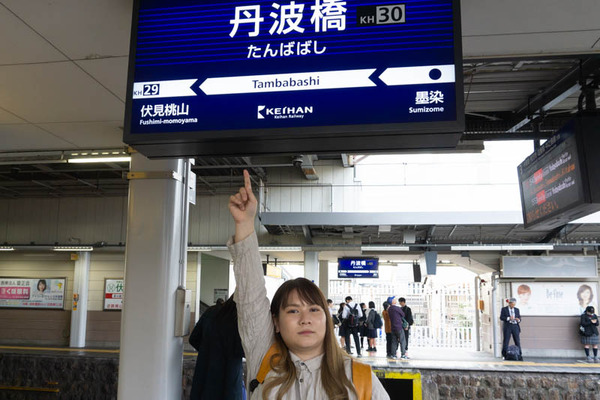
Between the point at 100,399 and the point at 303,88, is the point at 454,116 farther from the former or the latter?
the point at 100,399

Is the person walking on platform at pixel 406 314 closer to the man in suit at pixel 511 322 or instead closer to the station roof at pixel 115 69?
the man in suit at pixel 511 322

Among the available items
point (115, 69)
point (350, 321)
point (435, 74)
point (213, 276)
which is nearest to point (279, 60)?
point (435, 74)

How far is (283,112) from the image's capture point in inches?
87.9

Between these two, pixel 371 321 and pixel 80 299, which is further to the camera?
pixel 80 299

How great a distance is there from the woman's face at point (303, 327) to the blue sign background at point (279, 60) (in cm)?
79

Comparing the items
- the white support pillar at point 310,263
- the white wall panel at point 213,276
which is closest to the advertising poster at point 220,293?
the white wall panel at point 213,276

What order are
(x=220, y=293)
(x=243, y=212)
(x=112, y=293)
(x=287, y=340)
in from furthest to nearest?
(x=220, y=293), (x=112, y=293), (x=243, y=212), (x=287, y=340)

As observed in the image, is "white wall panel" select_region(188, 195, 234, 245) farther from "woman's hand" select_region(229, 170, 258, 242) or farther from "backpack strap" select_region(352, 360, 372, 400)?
"backpack strap" select_region(352, 360, 372, 400)

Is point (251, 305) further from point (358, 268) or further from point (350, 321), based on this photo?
point (358, 268)

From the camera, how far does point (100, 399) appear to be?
6.67 metres

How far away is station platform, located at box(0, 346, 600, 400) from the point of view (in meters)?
5.24

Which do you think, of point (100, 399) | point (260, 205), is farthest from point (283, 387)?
point (260, 205)

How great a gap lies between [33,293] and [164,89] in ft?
53.6

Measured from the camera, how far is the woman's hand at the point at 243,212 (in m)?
1.90
